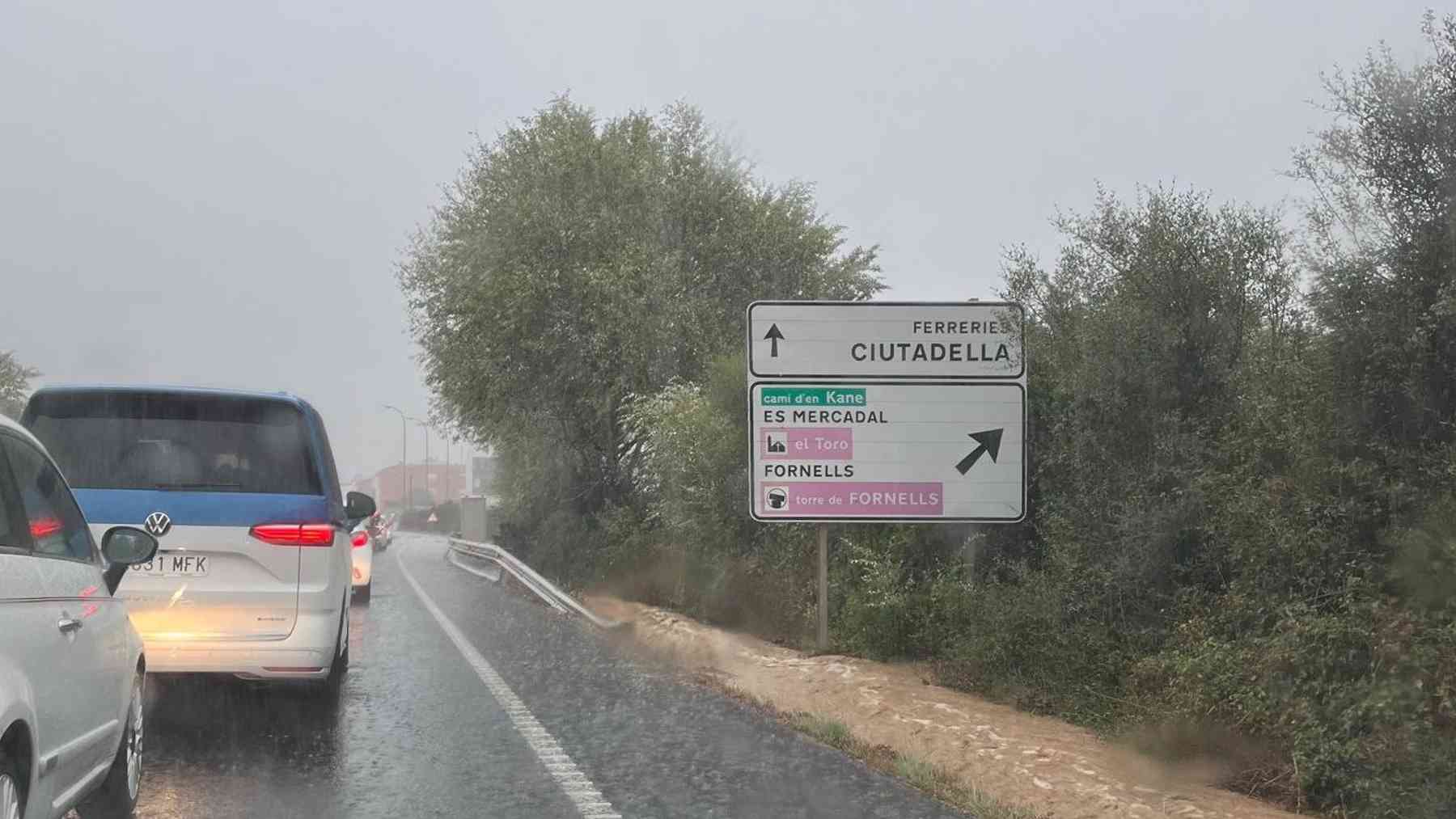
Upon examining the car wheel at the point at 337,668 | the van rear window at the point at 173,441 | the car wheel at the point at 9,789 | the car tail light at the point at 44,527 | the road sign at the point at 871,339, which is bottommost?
the car wheel at the point at 337,668

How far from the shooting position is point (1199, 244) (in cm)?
988

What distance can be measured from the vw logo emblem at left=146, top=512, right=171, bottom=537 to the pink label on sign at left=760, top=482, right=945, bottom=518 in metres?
5.78

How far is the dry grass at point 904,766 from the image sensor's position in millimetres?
6623

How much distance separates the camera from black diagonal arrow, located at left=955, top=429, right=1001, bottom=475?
11984 millimetres

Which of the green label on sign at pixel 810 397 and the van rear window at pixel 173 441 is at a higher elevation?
the green label on sign at pixel 810 397

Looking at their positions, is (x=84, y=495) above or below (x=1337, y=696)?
above

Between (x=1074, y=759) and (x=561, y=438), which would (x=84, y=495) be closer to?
(x=1074, y=759)

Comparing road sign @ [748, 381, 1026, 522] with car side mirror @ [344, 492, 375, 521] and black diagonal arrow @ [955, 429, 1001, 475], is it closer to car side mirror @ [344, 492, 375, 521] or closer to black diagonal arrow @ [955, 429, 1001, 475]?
black diagonal arrow @ [955, 429, 1001, 475]

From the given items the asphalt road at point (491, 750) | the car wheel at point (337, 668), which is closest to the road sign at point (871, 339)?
the asphalt road at point (491, 750)

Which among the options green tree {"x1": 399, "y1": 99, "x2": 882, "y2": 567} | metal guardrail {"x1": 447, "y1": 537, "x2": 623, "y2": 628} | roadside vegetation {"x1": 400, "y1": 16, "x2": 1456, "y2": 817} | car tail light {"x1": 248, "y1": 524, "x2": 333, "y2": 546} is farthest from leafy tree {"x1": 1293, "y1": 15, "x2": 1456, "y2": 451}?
green tree {"x1": 399, "y1": 99, "x2": 882, "y2": 567}

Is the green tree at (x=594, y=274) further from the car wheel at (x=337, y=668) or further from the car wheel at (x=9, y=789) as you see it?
the car wheel at (x=9, y=789)

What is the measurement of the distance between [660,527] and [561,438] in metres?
6.37

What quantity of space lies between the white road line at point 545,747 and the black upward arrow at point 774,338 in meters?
3.74

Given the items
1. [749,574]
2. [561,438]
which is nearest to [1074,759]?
[749,574]
